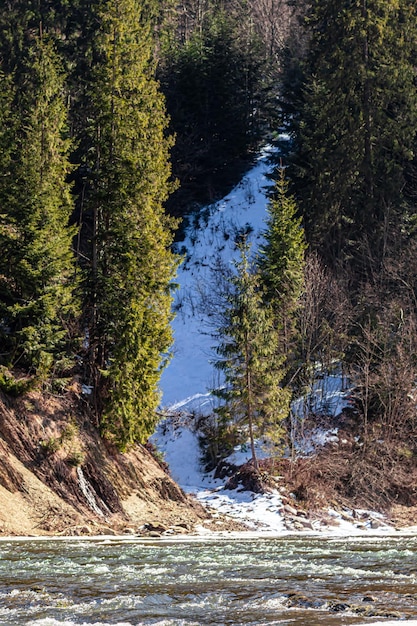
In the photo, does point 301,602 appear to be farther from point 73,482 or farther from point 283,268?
point 283,268

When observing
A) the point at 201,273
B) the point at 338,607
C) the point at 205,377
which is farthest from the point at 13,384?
the point at 201,273

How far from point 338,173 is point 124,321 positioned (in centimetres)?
2001

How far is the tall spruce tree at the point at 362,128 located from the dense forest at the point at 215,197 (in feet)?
0.32

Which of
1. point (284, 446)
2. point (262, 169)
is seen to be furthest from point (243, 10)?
point (284, 446)

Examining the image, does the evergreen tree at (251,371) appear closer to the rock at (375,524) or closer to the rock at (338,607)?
the rock at (375,524)

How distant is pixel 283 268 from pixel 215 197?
1803 centimetres

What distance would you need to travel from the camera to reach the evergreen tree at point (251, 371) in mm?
32656

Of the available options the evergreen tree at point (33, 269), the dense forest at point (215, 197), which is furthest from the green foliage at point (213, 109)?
the evergreen tree at point (33, 269)

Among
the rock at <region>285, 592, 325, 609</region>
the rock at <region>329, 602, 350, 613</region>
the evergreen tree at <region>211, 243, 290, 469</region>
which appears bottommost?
the rock at <region>329, 602, 350, 613</region>

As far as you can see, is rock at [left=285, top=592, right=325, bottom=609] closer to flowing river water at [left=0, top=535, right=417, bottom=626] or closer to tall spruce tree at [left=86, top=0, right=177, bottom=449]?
flowing river water at [left=0, top=535, right=417, bottom=626]

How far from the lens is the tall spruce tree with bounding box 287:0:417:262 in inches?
1671

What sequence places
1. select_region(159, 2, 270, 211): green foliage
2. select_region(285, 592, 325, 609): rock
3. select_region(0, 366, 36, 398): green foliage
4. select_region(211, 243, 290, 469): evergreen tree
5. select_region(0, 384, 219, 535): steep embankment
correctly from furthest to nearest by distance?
1. select_region(159, 2, 270, 211): green foliage
2. select_region(211, 243, 290, 469): evergreen tree
3. select_region(0, 366, 36, 398): green foliage
4. select_region(0, 384, 219, 535): steep embankment
5. select_region(285, 592, 325, 609): rock

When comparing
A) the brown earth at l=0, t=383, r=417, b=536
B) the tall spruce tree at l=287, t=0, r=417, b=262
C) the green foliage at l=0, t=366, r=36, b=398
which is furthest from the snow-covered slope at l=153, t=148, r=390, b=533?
the green foliage at l=0, t=366, r=36, b=398

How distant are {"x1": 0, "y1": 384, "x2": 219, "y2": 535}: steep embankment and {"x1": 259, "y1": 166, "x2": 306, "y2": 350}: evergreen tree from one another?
11391mm
